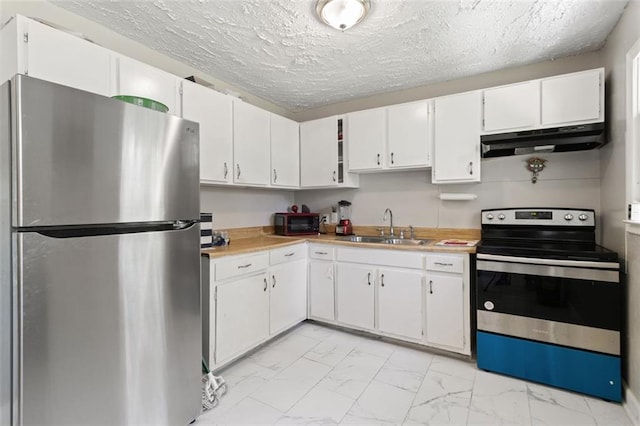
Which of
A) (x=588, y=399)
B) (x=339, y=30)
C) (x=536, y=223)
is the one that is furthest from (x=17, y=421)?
(x=536, y=223)

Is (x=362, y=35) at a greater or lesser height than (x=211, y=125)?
greater

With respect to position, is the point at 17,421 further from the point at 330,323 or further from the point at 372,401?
the point at 330,323

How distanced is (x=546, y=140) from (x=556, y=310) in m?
1.22

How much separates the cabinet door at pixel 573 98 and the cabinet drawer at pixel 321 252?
6.62 feet

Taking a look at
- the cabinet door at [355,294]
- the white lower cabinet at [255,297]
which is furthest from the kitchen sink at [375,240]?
the white lower cabinet at [255,297]

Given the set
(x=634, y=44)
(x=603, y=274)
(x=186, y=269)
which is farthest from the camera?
(x=603, y=274)

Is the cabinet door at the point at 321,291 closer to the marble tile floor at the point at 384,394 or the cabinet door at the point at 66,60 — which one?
the marble tile floor at the point at 384,394

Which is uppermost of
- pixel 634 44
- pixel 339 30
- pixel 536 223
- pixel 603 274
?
pixel 339 30

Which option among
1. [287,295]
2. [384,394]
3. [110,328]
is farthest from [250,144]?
[384,394]

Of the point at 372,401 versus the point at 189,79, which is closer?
the point at 372,401

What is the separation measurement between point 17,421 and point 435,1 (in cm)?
274

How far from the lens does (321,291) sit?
300cm

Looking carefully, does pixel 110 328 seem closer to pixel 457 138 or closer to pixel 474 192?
pixel 457 138

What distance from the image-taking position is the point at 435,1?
1800mm
